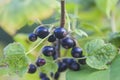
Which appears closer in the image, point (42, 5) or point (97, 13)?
point (42, 5)

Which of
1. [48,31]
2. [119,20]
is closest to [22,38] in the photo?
[48,31]

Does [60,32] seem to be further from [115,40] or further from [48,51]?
[115,40]

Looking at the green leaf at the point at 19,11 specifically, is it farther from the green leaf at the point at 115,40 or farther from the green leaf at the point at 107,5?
the green leaf at the point at 115,40

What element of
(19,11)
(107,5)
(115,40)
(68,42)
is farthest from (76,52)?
(19,11)

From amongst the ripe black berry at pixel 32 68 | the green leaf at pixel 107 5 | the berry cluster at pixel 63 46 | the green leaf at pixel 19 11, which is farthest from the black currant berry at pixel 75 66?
the green leaf at pixel 19 11

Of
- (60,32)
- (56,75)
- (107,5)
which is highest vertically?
(107,5)

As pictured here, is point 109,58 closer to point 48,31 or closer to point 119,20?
point 48,31
